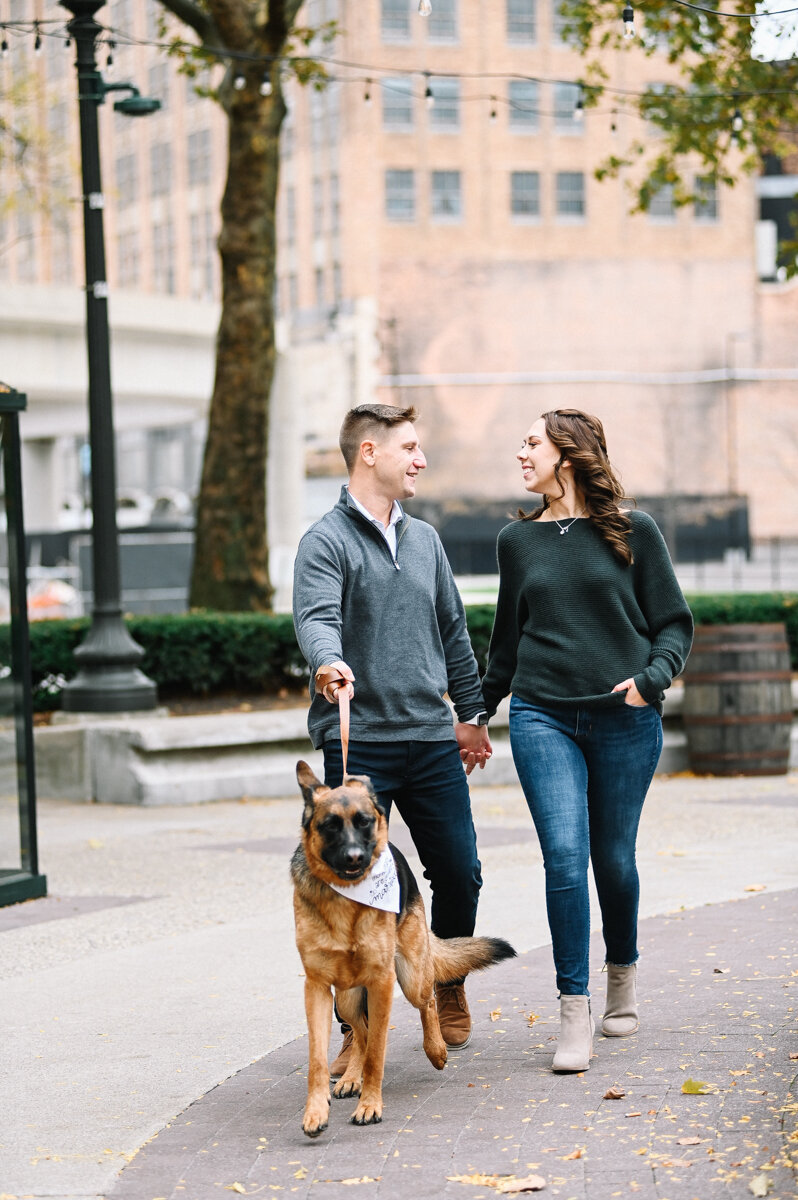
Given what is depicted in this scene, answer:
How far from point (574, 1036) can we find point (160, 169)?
82983mm

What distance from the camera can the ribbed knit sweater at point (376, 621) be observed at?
16.7 feet

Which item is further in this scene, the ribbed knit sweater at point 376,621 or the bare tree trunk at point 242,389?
the bare tree trunk at point 242,389

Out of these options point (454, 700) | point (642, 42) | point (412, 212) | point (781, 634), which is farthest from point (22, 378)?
point (412, 212)

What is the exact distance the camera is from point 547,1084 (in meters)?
5.02

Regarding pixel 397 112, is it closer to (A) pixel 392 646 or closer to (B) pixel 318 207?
(B) pixel 318 207

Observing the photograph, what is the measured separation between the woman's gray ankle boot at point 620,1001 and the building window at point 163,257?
80.7m

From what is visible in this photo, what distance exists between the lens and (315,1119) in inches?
179

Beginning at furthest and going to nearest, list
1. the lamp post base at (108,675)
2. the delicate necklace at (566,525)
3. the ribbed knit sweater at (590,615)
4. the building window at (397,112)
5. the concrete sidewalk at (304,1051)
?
the building window at (397,112), the lamp post base at (108,675), the delicate necklace at (566,525), the ribbed knit sweater at (590,615), the concrete sidewalk at (304,1051)

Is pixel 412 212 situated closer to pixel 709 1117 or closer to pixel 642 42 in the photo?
pixel 642 42

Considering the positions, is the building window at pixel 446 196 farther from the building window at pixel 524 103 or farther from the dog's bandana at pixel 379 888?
the dog's bandana at pixel 379 888

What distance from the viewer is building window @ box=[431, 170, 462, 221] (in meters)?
65.3

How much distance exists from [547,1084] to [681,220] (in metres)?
63.4

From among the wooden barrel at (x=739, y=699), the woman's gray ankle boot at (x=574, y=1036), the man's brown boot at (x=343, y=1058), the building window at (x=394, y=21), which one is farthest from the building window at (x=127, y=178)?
the woman's gray ankle boot at (x=574, y=1036)

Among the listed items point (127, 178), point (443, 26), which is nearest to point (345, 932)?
point (443, 26)
